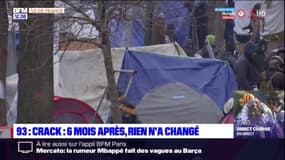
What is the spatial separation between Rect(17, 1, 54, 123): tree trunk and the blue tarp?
0.63 metres

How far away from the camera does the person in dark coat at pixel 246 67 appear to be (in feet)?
19.4

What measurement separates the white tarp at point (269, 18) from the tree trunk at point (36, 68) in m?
1.39

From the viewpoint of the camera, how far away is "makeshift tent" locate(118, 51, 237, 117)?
625 centimetres

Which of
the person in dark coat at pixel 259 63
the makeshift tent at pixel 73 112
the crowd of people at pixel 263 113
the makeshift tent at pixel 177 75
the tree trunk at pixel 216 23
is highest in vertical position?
the tree trunk at pixel 216 23

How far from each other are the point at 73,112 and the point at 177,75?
887 millimetres

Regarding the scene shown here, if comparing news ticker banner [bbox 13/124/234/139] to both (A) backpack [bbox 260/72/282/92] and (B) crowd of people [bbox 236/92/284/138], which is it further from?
(A) backpack [bbox 260/72/282/92]

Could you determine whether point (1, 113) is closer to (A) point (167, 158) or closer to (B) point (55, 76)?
(B) point (55, 76)

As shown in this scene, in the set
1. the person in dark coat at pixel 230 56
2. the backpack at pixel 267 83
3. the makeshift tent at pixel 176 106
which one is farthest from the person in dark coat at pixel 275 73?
the makeshift tent at pixel 176 106

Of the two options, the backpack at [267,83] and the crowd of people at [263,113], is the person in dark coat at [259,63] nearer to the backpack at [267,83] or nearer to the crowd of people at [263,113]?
the backpack at [267,83]

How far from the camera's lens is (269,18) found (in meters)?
5.92

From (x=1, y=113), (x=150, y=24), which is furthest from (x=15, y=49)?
(x=150, y=24)

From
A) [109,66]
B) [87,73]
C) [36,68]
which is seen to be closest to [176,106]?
[109,66]
